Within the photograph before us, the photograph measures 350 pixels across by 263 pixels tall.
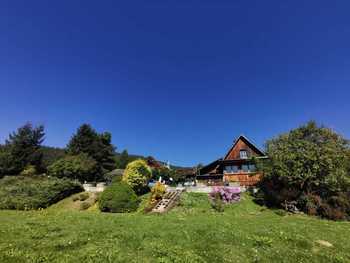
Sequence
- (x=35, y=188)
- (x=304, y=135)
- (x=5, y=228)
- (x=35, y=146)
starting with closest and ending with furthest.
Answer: (x=5, y=228)
(x=304, y=135)
(x=35, y=188)
(x=35, y=146)

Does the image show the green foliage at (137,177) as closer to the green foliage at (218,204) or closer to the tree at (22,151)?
the green foliage at (218,204)

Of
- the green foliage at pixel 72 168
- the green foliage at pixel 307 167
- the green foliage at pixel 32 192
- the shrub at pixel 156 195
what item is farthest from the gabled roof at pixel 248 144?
the green foliage at pixel 72 168

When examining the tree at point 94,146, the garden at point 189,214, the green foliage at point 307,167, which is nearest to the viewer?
the garden at point 189,214

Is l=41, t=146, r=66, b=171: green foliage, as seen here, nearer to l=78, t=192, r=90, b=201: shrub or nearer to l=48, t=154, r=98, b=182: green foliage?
l=48, t=154, r=98, b=182: green foliage

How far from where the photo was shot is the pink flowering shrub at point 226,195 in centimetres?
2438

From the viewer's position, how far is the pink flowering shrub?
24375 mm

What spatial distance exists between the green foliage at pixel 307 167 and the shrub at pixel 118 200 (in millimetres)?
13759

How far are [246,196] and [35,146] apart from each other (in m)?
49.8

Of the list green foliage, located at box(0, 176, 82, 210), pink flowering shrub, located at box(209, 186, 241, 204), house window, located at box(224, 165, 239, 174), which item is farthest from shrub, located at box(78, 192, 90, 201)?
house window, located at box(224, 165, 239, 174)

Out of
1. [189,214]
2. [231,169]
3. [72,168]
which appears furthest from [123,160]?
[189,214]

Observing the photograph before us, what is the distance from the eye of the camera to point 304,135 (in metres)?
23.5

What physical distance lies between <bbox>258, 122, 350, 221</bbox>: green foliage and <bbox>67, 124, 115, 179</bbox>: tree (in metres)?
47.0

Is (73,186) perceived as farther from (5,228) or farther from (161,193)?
(5,228)

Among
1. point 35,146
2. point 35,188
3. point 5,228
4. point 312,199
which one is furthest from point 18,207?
point 35,146
